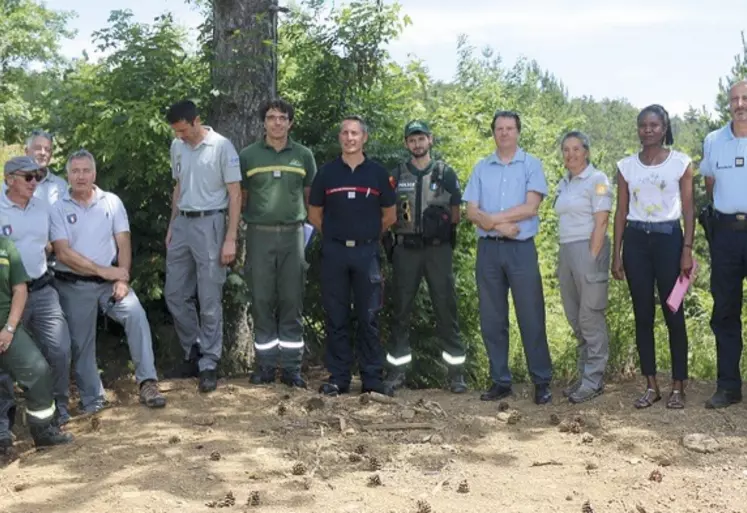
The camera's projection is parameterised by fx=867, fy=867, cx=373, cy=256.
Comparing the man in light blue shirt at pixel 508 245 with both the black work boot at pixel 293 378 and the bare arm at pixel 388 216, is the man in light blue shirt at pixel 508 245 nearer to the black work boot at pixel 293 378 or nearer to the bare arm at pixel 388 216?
the bare arm at pixel 388 216

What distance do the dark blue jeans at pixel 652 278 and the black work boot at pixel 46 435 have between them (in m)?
4.24

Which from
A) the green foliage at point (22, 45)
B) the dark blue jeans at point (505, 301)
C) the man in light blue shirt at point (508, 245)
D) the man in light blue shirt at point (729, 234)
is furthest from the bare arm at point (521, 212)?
the green foliage at point (22, 45)

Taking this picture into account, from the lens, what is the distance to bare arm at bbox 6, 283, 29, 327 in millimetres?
5863

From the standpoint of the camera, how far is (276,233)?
6988 mm

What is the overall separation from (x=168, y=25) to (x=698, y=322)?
8.65m

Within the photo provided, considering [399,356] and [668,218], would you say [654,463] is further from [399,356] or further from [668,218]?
[399,356]

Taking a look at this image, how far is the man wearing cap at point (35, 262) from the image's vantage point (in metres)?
6.14

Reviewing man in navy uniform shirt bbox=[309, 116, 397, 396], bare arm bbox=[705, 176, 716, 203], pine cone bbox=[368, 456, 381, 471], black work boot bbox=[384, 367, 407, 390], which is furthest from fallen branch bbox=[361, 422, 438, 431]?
bare arm bbox=[705, 176, 716, 203]

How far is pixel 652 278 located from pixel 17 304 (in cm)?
453

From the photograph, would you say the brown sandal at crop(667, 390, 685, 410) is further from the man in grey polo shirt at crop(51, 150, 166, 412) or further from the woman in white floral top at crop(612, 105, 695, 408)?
the man in grey polo shirt at crop(51, 150, 166, 412)

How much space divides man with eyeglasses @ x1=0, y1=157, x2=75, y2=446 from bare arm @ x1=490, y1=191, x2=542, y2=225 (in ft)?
11.0

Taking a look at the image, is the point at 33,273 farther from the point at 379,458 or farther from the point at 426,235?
the point at 426,235

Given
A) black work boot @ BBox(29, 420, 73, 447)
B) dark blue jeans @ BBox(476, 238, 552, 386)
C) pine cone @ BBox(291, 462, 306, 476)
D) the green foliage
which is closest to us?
pine cone @ BBox(291, 462, 306, 476)

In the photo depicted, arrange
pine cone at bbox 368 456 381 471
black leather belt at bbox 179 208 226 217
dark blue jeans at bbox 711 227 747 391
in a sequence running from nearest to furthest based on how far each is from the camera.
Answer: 1. pine cone at bbox 368 456 381 471
2. dark blue jeans at bbox 711 227 747 391
3. black leather belt at bbox 179 208 226 217
